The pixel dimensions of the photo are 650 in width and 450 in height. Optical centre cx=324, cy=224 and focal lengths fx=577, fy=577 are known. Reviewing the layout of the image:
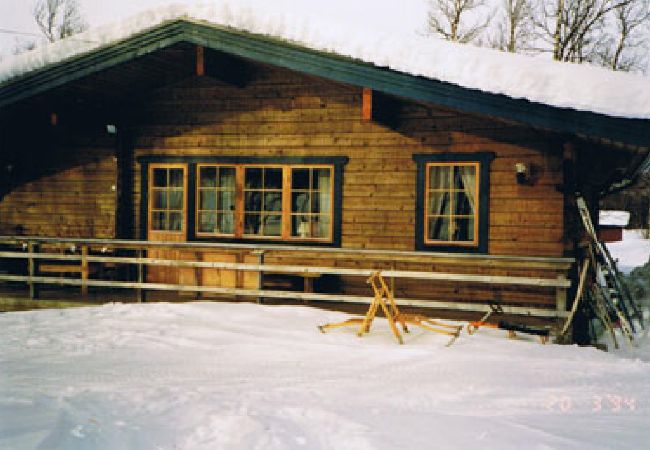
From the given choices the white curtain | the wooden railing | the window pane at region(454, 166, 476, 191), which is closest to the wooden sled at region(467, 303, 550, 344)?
the wooden railing

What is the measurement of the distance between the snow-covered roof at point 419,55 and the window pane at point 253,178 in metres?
2.63

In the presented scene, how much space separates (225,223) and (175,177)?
1360 mm

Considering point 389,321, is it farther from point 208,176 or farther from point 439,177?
point 208,176

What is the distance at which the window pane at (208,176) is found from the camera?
10742 mm

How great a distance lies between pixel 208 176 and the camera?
10.8 metres

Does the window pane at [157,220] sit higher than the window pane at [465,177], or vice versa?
the window pane at [465,177]

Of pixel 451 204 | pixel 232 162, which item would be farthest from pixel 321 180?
pixel 451 204

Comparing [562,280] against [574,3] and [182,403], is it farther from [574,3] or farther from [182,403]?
[574,3]

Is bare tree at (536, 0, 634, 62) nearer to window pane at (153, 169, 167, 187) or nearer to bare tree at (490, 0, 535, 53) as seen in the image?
bare tree at (490, 0, 535, 53)

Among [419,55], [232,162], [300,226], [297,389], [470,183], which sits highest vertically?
[419,55]

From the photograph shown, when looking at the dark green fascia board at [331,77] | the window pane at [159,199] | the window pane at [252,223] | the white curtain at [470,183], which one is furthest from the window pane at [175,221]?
the white curtain at [470,183]

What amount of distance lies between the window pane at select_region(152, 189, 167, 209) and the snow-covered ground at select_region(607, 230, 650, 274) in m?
16.0

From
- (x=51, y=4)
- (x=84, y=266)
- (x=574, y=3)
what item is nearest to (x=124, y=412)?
Answer: (x=84, y=266)

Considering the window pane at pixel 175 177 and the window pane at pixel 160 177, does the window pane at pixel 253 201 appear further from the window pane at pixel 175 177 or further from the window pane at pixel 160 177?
the window pane at pixel 160 177
